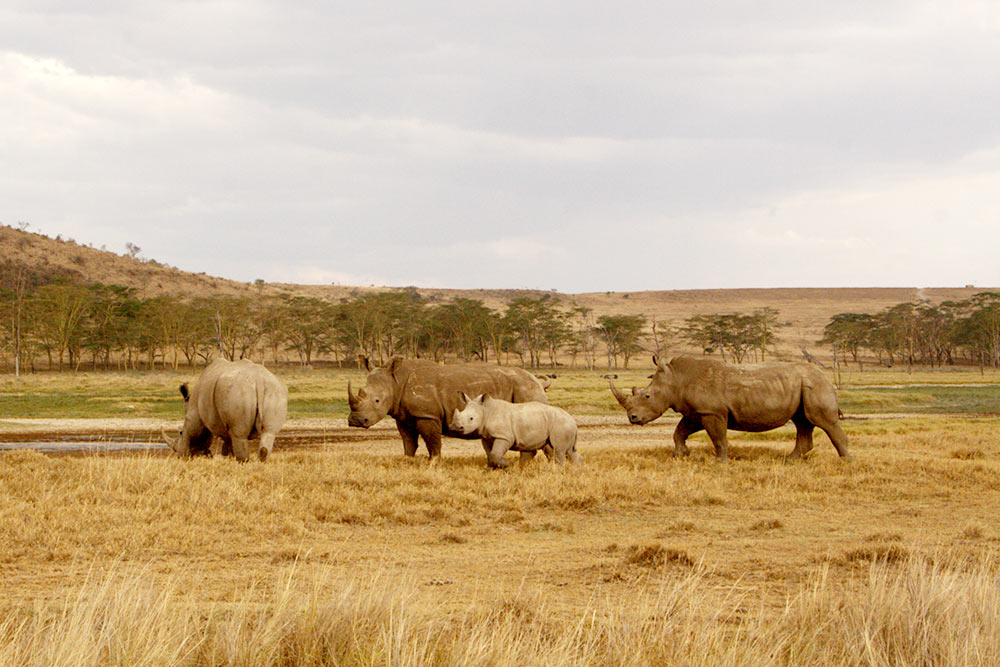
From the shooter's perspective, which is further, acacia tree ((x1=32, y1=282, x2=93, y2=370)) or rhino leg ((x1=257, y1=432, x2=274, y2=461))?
acacia tree ((x1=32, y1=282, x2=93, y2=370))

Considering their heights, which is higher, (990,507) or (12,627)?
(12,627)

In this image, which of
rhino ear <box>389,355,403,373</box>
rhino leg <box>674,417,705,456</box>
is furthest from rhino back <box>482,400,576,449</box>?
rhino leg <box>674,417,705,456</box>

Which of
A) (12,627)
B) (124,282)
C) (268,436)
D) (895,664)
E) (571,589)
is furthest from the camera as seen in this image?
(124,282)

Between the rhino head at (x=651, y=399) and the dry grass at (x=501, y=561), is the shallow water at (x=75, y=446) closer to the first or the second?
the dry grass at (x=501, y=561)

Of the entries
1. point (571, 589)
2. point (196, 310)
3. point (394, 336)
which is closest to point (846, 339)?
point (394, 336)

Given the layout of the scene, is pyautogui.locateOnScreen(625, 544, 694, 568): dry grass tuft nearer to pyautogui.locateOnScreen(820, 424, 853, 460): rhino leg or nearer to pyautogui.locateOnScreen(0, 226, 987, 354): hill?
pyautogui.locateOnScreen(820, 424, 853, 460): rhino leg

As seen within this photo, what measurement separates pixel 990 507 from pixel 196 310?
72.6m

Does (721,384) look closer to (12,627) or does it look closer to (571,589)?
(571,589)

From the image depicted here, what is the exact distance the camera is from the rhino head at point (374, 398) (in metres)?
13.5

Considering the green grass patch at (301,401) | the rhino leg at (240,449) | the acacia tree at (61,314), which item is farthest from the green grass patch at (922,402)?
the acacia tree at (61,314)

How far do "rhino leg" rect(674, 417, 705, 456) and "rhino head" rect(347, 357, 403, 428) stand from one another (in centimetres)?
486

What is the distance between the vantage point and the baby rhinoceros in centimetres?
1241

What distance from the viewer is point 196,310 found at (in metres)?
75.6

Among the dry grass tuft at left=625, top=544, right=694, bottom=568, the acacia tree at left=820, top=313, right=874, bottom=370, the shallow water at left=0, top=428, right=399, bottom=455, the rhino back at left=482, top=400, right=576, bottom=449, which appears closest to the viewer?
the dry grass tuft at left=625, top=544, right=694, bottom=568
